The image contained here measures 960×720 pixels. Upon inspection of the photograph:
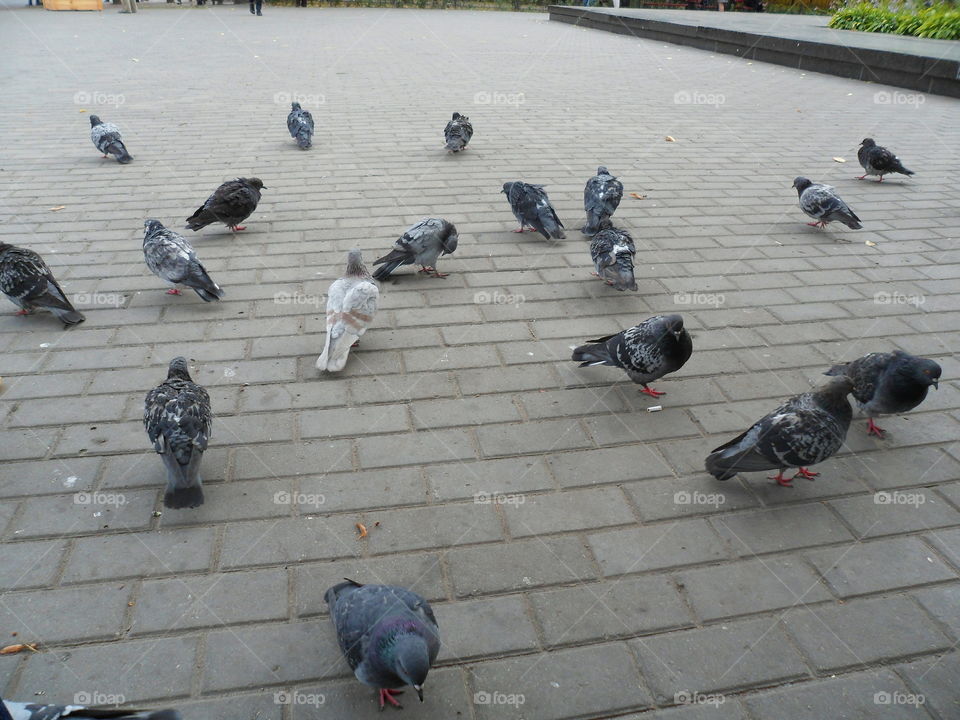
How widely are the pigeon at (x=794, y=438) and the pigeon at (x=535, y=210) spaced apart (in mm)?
3412

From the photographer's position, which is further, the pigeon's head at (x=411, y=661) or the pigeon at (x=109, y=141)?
the pigeon at (x=109, y=141)


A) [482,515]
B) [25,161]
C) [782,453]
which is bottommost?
[25,161]

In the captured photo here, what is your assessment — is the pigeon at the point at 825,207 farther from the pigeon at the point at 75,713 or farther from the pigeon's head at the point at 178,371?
the pigeon at the point at 75,713

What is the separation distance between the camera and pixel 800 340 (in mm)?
5074

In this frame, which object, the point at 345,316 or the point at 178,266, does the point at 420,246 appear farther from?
the point at 178,266

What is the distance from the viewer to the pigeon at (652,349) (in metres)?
4.18

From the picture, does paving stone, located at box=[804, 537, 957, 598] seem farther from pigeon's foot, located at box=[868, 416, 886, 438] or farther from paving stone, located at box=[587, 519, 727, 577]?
pigeon's foot, located at box=[868, 416, 886, 438]

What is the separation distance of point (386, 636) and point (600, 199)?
5.19 meters

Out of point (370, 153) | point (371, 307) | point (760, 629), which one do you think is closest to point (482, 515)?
point (760, 629)

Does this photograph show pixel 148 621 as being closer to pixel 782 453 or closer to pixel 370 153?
pixel 782 453

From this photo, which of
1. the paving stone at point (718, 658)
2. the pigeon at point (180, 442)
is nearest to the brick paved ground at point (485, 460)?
the paving stone at point (718, 658)

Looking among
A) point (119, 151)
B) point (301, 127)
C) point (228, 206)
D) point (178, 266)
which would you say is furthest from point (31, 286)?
point (301, 127)

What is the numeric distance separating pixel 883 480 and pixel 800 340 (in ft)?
5.20

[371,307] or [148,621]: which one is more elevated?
[371,307]
